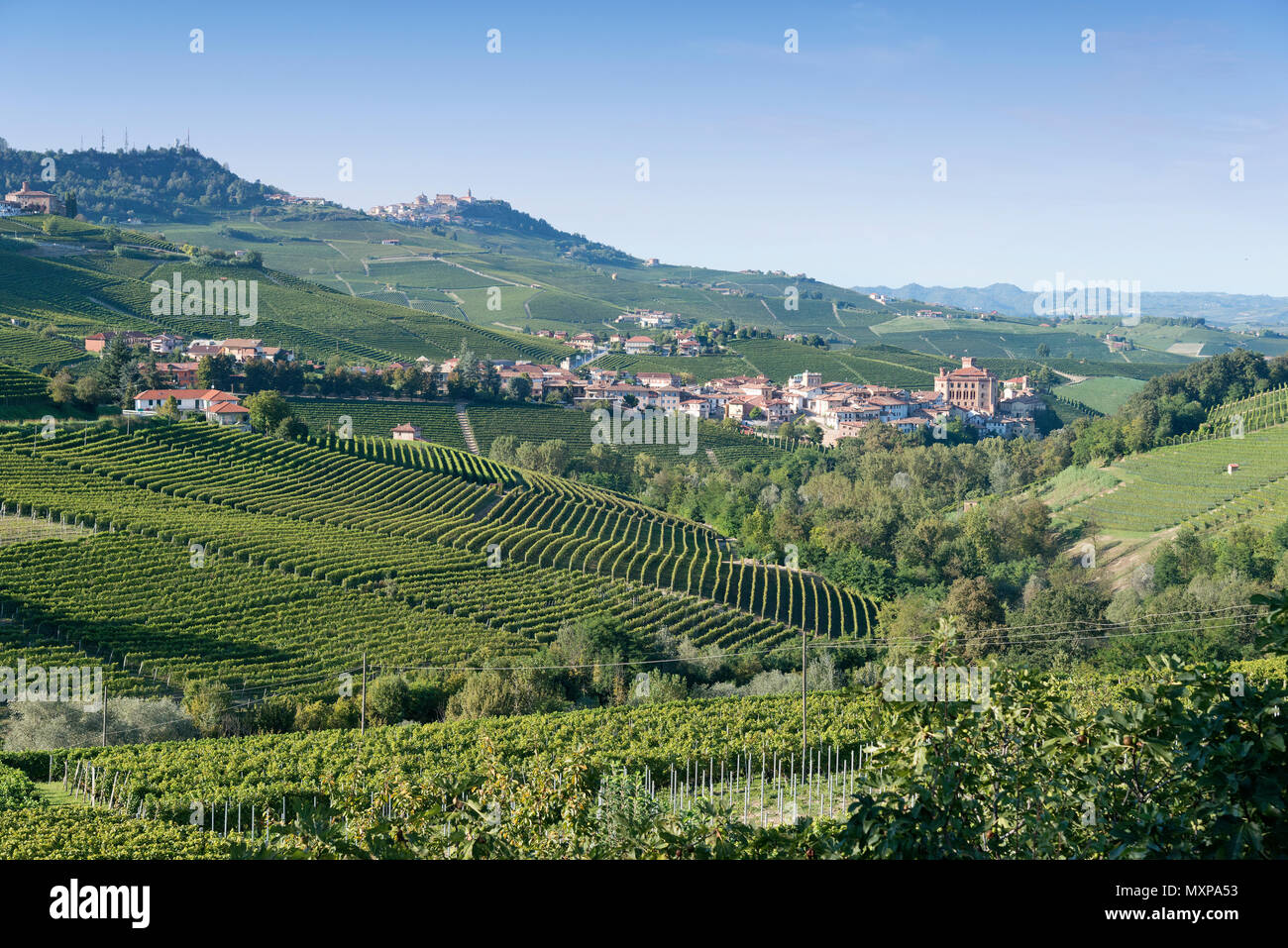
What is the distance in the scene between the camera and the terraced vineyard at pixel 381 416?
58.4 metres

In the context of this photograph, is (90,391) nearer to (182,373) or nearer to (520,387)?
(182,373)

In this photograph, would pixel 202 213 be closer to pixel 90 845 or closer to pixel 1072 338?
pixel 1072 338

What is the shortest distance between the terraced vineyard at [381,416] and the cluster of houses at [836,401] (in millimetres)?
15602

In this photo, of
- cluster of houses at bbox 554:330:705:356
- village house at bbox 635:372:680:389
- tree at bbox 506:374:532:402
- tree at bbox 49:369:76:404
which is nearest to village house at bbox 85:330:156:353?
tree at bbox 49:369:76:404

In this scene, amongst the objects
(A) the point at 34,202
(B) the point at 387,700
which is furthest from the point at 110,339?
(A) the point at 34,202

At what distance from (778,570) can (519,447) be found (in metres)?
21.7

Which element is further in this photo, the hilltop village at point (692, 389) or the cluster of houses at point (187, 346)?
the cluster of houses at point (187, 346)

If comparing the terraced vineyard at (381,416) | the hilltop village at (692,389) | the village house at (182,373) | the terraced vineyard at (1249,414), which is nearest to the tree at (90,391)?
the hilltop village at (692,389)

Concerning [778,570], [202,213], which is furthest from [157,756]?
[202,213]

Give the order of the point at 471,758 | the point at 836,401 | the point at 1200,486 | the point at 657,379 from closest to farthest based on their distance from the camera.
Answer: the point at 471,758 < the point at 1200,486 < the point at 836,401 < the point at 657,379

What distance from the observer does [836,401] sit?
8475cm

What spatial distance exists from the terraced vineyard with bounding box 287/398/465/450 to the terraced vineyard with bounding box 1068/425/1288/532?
37086 mm

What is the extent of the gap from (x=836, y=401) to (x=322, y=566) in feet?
Result: 197

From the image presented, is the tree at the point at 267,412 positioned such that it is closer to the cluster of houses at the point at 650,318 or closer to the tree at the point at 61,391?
the tree at the point at 61,391
